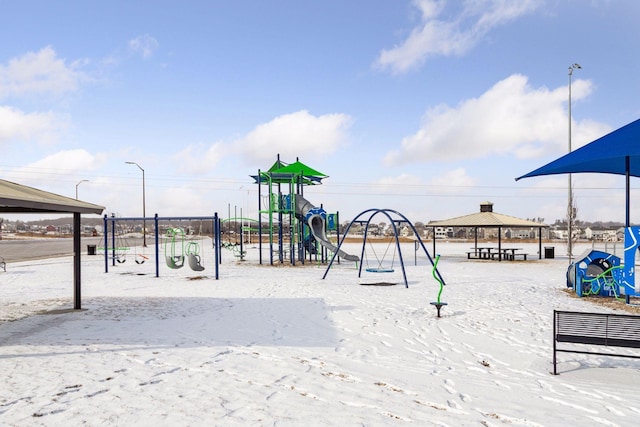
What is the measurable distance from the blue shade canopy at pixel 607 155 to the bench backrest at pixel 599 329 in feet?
19.0

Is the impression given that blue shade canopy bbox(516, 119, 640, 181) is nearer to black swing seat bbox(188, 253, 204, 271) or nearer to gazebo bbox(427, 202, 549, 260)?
black swing seat bbox(188, 253, 204, 271)

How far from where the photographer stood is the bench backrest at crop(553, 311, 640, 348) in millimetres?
5523

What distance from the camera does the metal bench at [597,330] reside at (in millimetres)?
5516

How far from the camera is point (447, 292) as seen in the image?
12672mm

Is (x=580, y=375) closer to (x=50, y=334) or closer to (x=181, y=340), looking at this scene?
(x=181, y=340)

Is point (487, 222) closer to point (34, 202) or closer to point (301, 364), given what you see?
point (301, 364)

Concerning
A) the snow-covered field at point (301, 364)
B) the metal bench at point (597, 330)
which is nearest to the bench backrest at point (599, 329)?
the metal bench at point (597, 330)

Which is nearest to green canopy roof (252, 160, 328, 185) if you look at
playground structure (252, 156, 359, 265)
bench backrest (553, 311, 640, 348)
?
playground structure (252, 156, 359, 265)

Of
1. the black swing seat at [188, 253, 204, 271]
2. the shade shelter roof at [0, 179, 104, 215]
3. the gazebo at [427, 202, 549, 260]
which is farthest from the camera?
the gazebo at [427, 202, 549, 260]

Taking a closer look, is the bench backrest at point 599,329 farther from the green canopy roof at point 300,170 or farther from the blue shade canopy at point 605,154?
the green canopy roof at point 300,170

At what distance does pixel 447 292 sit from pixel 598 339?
716 cm

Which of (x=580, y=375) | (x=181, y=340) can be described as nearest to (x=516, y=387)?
(x=580, y=375)

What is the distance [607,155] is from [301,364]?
357 inches

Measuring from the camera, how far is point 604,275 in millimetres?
12352
